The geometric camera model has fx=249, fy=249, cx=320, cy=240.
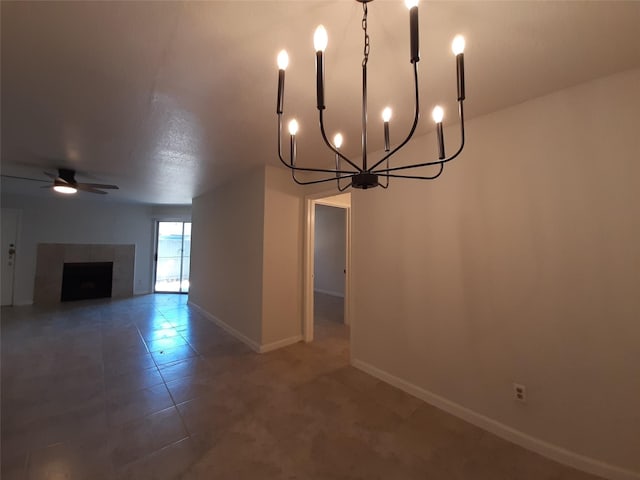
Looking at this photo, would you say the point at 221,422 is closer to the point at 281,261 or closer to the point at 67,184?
the point at 281,261

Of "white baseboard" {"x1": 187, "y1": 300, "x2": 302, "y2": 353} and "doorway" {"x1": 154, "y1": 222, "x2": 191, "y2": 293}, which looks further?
"doorway" {"x1": 154, "y1": 222, "x2": 191, "y2": 293}

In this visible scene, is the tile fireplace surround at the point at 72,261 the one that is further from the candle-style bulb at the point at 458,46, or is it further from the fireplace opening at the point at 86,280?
the candle-style bulb at the point at 458,46

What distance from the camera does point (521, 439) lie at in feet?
5.58

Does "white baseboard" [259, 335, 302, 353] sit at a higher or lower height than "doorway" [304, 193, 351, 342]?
lower

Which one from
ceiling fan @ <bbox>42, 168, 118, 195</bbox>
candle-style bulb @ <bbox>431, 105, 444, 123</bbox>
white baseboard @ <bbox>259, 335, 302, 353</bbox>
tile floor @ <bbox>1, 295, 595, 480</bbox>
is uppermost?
ceiling fan @ <bbox>42, 168, 118, 195</bbox>

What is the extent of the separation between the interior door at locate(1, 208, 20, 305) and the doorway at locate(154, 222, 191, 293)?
2499 mm

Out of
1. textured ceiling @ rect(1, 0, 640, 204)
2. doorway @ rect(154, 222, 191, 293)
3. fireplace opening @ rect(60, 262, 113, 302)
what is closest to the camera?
textured ceiling @ rect(1, 0, 640, 204)

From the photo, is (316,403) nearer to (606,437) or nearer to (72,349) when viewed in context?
(606,437)

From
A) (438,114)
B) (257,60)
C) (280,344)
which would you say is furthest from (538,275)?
(280,344)

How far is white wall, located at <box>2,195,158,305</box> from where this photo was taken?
5.21 m

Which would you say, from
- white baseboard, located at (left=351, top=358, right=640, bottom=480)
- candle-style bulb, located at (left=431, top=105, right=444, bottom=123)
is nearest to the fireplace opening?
white baseboard, located at (left=351, top=358, right=640, bottom=480)

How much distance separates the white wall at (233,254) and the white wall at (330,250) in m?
2.68

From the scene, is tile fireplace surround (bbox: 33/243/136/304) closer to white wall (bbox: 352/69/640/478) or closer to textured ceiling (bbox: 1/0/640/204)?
textured ceiling (bbox: 1/0/640/204)

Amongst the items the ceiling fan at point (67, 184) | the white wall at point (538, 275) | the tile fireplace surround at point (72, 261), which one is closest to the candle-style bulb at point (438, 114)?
the white wall at point (538, 275)
